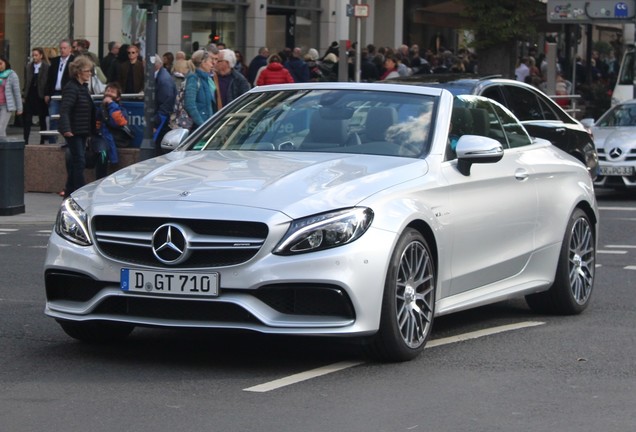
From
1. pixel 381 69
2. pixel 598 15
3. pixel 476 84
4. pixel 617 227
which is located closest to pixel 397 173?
pixel 476 84

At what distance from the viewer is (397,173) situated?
8.06m

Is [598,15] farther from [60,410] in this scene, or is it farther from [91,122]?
[60,410]

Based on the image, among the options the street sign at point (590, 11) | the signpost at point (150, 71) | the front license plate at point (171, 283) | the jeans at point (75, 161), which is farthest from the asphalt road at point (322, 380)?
the street sign at point (590, 11)

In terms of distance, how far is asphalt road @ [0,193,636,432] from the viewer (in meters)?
6.52

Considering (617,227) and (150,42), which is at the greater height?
(150,42)

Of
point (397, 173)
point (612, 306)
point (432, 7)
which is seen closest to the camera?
point (397, 173)

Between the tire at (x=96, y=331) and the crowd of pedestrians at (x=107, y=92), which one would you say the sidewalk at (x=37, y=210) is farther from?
the tire at (x=96, y=331)

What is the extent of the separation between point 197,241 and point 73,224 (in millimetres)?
821

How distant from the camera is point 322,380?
742 centimetres

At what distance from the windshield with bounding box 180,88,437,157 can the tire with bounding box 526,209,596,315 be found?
1.58m

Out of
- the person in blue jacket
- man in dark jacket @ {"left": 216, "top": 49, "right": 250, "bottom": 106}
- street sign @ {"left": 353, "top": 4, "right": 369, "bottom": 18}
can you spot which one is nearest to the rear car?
man in dark jacket @ {"left": 216, "top": 49, "right": 250, "bottom": 106}

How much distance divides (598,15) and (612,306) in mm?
19852

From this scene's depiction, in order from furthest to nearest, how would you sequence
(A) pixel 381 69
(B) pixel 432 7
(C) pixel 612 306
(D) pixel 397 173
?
(B) pixel 432 7 < (A) pixel 381 69 < (C) pixel 612 306 < (D) pixel 397 173

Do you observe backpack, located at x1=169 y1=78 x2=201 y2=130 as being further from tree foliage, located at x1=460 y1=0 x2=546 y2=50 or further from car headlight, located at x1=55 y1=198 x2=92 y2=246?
tree foliage, located at x1=460 y1=0 x2=546 y2=50
